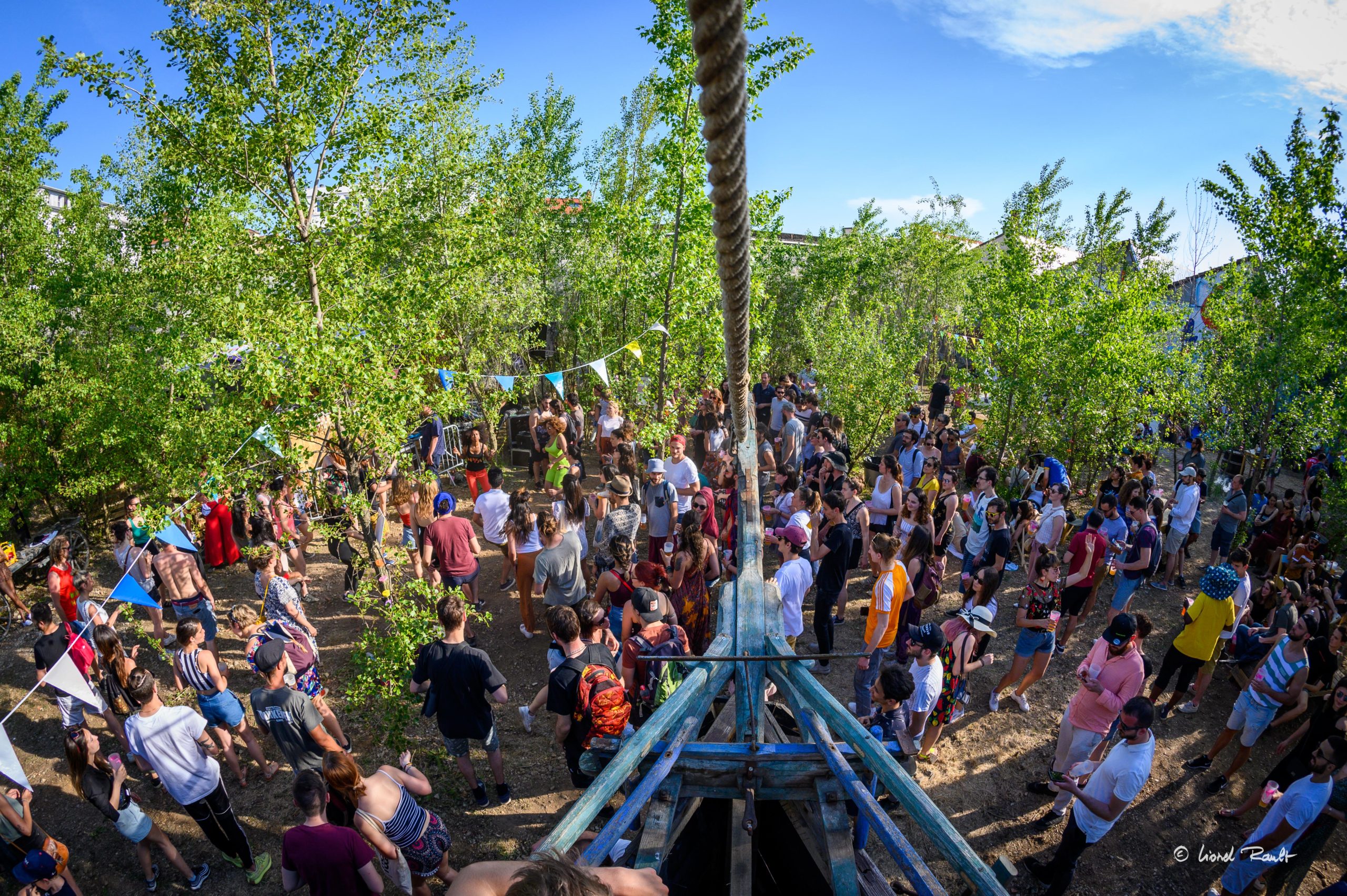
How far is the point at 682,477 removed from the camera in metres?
8.88

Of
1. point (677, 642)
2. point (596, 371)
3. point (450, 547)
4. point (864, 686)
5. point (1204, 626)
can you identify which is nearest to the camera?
point (677, 642)

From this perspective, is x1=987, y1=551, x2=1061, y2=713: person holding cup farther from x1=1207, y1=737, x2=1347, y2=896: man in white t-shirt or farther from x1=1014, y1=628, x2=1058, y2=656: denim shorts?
x1=1207, y1=737, x2=1347, y2=896: man in white t-shirt

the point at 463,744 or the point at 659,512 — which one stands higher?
the point at 659,512

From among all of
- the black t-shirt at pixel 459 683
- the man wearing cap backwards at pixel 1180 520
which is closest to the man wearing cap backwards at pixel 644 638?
the black t-shirt at pixel 459 683

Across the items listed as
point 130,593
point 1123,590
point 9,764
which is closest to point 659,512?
point 130,593

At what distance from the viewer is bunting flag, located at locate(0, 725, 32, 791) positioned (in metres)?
4.21

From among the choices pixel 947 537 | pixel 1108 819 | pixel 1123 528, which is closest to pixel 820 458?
pixel 947 537

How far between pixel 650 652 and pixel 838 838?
258 cm

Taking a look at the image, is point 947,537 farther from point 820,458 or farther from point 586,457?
point 586,457

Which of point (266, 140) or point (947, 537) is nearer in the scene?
point (266, 140)

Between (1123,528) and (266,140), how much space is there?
9.39 m

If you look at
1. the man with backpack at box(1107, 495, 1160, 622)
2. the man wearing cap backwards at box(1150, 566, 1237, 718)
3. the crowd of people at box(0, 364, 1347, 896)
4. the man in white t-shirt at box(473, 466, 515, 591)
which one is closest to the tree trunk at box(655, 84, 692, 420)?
the crowd of people at box(0, 364, 1347, 896)

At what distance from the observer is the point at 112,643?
533 centimetres

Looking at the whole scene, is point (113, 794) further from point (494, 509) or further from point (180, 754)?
point (494, 509)
